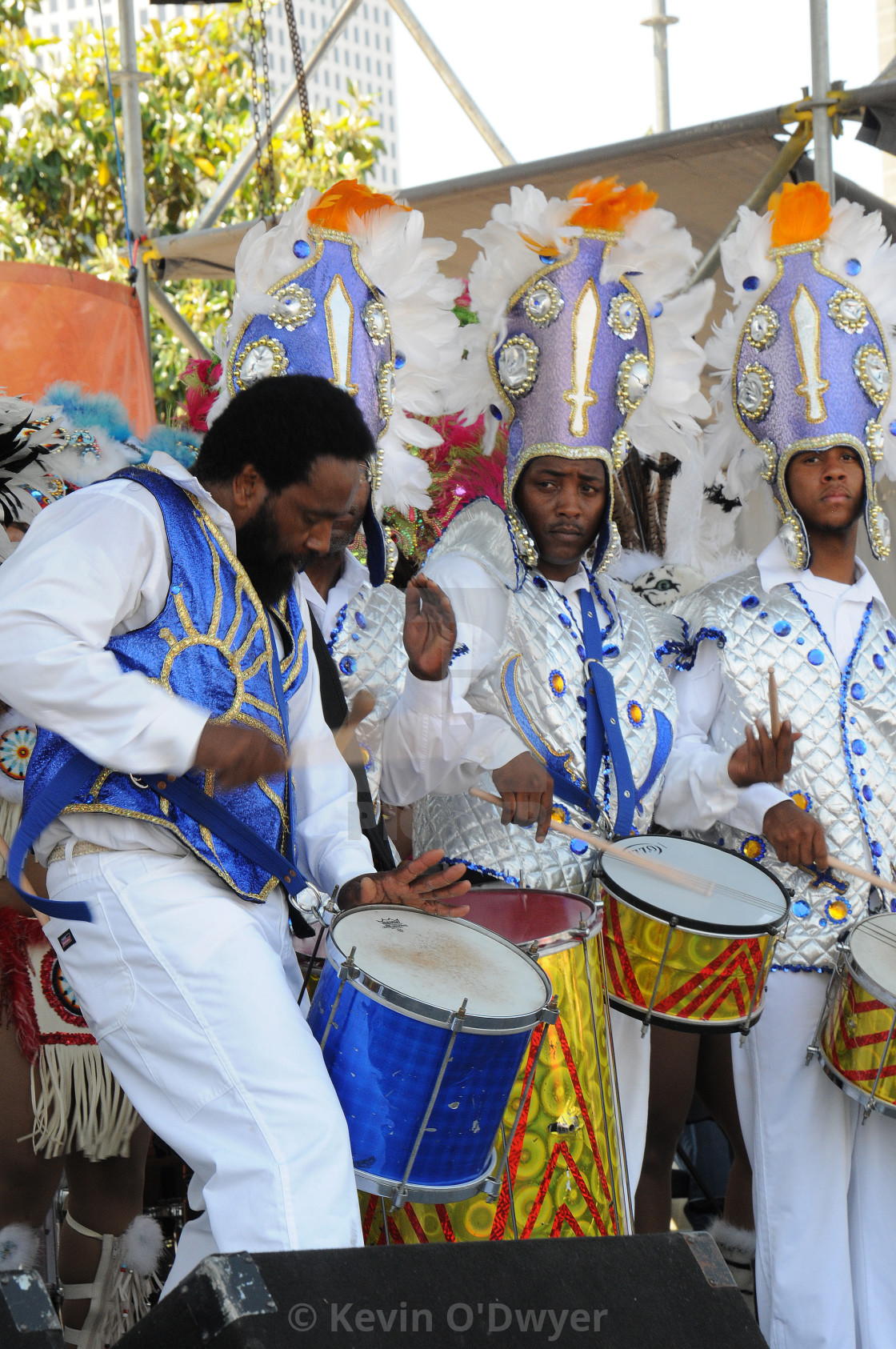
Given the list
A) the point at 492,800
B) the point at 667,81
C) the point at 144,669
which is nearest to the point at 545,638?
the point at 492,800

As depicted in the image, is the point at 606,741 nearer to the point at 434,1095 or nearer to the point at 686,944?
the point at 686,944

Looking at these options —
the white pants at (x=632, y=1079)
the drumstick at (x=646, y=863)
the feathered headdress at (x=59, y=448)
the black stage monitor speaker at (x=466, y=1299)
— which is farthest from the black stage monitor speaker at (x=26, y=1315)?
the feathered headdress at (x=59, y=448)

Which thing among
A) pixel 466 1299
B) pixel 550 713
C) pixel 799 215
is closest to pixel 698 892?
pixel 550 713

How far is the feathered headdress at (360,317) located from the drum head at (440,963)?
142cm

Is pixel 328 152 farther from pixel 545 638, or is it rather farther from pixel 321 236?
pixel 545 638

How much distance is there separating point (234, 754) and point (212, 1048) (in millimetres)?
438

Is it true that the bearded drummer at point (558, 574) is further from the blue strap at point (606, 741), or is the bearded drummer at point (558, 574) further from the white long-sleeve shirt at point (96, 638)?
the white long-sleeve shirt at point (96, 638)

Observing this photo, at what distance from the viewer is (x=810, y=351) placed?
12.6ft

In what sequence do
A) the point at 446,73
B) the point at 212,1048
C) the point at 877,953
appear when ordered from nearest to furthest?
the point at 212,1048 < the point at 877,953 < the point at 446,73

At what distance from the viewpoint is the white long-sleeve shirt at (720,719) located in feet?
11.2

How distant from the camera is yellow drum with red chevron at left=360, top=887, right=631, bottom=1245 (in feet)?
8.41

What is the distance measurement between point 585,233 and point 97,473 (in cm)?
140

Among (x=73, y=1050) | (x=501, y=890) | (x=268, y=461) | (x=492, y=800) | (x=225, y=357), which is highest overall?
(x=225, y=357)

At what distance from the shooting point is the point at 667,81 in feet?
25.1
